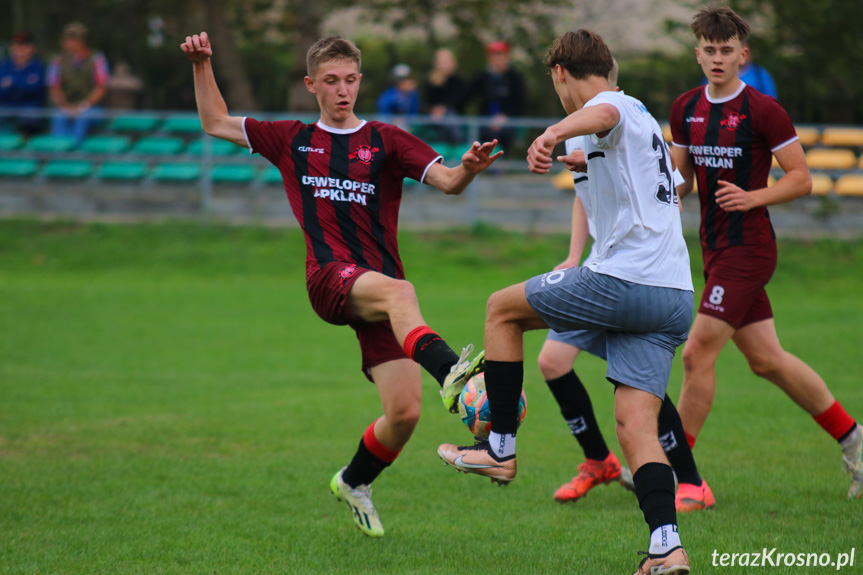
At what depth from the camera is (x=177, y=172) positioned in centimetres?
1579

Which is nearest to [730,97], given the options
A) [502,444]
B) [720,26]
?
[720,26]

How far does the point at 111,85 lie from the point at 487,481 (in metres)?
15.4

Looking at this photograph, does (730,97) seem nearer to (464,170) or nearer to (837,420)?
(464,170)

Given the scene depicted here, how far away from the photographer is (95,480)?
5.68 meters

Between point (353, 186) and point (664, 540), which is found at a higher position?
point (353, 186)

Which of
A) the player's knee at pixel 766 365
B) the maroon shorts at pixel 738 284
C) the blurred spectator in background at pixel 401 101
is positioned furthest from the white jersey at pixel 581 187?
the blurred spectator in background at pixel 401 101

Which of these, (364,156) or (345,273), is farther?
(364,156)

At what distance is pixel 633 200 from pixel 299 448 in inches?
141

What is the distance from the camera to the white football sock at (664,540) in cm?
363

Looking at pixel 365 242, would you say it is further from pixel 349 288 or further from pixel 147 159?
pixel 147 159

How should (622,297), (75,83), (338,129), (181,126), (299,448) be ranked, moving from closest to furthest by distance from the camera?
(622,297)
(338,129)
(299,448)
(181,126)
(75,83)

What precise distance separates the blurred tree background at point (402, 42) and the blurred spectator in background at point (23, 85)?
16.5 ft

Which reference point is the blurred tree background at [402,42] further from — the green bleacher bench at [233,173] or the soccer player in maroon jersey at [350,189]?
the soccer player in maroon jersey at [350,189]

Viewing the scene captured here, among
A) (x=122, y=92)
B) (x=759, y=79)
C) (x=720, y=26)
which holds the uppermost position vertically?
(x=720, y=26)
